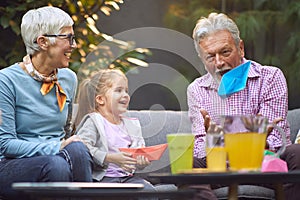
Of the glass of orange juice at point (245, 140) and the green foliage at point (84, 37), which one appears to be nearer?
the glass of orange juice at point (245, 140)

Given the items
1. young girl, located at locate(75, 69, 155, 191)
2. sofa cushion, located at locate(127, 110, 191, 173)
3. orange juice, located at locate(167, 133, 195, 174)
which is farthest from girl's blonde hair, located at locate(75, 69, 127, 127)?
orange juice, located at locate(167, 133, 195, 174)

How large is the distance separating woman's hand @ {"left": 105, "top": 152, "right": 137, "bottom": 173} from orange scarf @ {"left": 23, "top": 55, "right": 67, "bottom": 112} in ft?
0.95

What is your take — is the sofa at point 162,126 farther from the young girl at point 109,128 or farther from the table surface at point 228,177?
the table surface at point 228,177

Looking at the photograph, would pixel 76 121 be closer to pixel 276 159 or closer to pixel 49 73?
pixel 49 73

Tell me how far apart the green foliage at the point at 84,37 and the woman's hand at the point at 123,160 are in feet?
4.72

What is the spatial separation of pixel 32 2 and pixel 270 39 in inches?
57.6

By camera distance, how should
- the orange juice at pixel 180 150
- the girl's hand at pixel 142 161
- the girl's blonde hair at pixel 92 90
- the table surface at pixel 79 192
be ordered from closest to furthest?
1. the table surface at pixel 79 192
2. the orange juice at pixel 180 150
3. the girl's hand at pixel 142 161
4. the girl's blonde hair at pixel 92 90

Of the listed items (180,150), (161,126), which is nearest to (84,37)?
(161,126)

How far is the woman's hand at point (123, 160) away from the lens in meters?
3.16

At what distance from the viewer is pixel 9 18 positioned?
4.60 metres

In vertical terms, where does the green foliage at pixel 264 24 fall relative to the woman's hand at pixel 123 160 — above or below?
above

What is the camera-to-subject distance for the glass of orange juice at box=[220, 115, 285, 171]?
231 cm

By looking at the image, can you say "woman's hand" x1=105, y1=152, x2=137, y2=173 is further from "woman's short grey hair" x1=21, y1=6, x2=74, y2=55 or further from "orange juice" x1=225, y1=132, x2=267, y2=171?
"orange juice" x1=225, y1=132, x2=267, y2=171

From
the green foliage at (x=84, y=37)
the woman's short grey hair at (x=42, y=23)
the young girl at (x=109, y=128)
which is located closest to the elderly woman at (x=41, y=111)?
the woman's short grey hair at (x=42, y=23)
